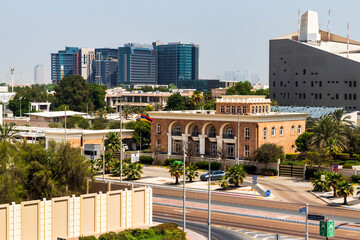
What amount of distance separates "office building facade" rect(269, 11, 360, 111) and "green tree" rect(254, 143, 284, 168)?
73.8m

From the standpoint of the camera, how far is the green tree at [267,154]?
9081 cm

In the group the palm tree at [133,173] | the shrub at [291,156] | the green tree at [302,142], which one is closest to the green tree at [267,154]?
the shrub at [291,156]

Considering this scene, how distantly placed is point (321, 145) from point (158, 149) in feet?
91.5

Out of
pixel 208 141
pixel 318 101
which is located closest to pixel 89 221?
pixel 208 141

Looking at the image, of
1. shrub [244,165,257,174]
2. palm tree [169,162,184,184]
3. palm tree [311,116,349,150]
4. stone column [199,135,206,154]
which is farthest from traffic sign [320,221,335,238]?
stone column [199,135,206,154]

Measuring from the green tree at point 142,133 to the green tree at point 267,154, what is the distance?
31830mm

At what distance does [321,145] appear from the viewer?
302 ft

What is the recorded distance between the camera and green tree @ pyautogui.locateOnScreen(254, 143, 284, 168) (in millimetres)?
90812

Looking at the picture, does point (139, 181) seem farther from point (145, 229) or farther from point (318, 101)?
point (318, 101)

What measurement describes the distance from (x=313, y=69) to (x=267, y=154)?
8334cm

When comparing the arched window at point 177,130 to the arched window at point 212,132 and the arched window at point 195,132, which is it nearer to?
the arched window at point 195,132

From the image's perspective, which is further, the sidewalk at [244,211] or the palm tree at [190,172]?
the palm tree at [190,172]

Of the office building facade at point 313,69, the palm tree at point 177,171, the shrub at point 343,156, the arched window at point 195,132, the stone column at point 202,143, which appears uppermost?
the office building facade at point 313,69

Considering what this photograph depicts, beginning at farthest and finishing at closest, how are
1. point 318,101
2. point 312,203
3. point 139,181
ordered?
point 318,101 < point 139,181 < point 312,203
